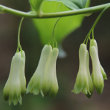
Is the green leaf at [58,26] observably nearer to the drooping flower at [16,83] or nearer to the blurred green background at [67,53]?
the drooping flower at [16,83]

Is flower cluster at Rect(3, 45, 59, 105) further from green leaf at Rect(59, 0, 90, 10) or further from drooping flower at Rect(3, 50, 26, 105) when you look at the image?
green leaf at Rect(59, 0, 90, 10)

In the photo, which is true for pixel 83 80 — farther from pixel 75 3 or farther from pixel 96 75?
pixel 75 3

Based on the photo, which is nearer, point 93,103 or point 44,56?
point 44,56

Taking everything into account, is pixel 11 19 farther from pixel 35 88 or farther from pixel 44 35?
pixel 35 88

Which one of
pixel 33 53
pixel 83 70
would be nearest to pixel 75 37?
pixel 33 53

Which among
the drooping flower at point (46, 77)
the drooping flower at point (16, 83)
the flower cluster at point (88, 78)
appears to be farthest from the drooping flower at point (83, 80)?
the drooping flower at point (16, 83)

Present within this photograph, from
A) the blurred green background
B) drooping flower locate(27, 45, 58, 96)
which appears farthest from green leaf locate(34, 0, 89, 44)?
the blurred green background

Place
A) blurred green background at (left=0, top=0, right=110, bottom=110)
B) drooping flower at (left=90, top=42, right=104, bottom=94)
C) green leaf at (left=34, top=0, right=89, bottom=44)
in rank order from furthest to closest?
blurred green background at (left=0, top=0, right=110, bottom=110)
green leaf at (left=34, top=0, right=89, bottom=44)
drooping flower at (left=90, top=42, right=104, bottom=94)
